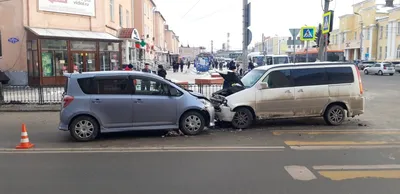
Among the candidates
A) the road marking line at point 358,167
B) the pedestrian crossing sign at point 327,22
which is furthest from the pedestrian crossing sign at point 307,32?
the road marking line at point 358,167

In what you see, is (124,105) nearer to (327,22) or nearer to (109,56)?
(327,22)

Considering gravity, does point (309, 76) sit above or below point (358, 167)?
above

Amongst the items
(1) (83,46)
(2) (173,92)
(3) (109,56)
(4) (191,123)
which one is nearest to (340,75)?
(4) (191,123)

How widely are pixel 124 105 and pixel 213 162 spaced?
3.03 meters

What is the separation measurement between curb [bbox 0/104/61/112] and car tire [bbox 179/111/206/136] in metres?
6.77

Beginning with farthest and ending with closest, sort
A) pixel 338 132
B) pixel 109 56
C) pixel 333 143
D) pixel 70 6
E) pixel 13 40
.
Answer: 1. pixel 109 56
2. pixel 70 6
3. pixel 13 40
4. pixel 338 132
5. pixel 333 143

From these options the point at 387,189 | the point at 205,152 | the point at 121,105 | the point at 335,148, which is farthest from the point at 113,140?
the point at 387,189

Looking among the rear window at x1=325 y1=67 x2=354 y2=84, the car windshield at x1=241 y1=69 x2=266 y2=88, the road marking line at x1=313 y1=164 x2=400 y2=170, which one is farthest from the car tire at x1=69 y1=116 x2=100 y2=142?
the rear window at x1=325 y1=67 x2=354 y2=84

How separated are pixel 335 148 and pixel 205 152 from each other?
2.71 m

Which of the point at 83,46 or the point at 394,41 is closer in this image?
the point at 83,46

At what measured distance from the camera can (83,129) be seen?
8.09 meters

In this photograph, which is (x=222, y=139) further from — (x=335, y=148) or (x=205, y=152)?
(x=335, y=148)

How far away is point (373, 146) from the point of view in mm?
7414

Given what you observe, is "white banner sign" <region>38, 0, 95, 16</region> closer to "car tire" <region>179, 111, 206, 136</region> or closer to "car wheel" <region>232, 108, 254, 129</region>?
"car tire" <region>179, 111, 206, 136</region>
